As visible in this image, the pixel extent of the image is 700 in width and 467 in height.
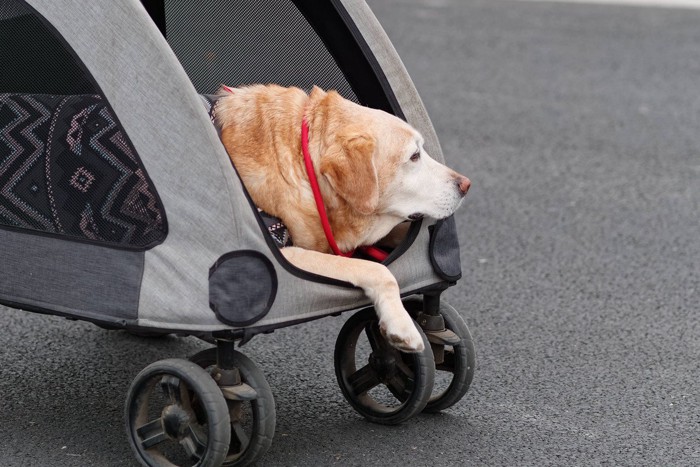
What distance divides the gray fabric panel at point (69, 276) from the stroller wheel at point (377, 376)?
2.39ft

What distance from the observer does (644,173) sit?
5535 millimetres

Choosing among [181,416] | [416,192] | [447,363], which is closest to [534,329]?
[447,363]

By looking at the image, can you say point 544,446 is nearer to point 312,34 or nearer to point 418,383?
point 418,383

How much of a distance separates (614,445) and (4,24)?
1.92 m

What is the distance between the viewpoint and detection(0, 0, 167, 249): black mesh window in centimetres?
267

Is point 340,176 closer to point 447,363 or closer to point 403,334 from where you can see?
point 403,334

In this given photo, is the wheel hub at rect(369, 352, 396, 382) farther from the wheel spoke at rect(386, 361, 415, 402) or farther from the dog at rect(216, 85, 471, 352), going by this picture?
the dog at rect(216, 85, 471, 352)

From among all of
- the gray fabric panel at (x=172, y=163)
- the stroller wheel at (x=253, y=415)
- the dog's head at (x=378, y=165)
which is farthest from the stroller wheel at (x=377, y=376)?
the gray fabric panel at (x=172, y=163)

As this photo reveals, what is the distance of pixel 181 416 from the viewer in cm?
269

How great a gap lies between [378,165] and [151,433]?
0.87 m

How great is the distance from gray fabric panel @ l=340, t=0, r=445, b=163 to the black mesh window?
0.73 meters

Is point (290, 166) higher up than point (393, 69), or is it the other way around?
point (393, 69)

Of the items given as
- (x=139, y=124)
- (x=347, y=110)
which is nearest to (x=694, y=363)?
(x=347, y=110)

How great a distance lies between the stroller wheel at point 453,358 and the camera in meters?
3.07
